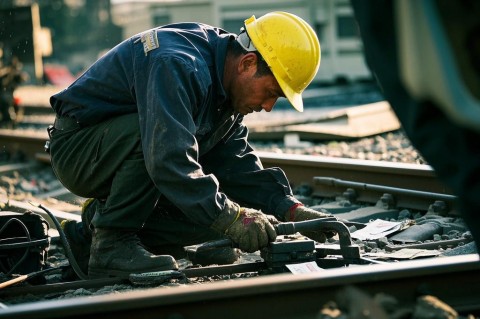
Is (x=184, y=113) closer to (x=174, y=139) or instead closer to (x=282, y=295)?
(x=174, y=139)

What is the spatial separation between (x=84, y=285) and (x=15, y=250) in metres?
0.53

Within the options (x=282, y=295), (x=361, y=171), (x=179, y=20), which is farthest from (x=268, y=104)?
(x=179, y=20)

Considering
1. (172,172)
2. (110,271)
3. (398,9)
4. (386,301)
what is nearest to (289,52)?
(172,172)

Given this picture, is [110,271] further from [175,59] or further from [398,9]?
[398,9]

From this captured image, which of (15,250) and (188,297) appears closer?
(188,297)

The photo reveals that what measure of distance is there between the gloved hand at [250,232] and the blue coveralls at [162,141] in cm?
8

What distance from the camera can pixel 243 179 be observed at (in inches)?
206

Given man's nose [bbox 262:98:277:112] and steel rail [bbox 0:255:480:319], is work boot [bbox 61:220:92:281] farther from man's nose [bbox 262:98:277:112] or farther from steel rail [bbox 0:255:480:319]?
steel rail [bbox 0:255:480:319]

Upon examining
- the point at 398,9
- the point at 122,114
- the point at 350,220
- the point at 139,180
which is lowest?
the point at 350,220

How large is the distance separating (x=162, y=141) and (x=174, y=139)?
0.20 feet

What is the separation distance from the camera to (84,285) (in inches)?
169

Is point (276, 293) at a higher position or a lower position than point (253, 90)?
lower

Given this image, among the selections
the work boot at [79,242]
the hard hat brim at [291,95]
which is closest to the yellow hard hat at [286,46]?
the hard hat brim at [291,95]

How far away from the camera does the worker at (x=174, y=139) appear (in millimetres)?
4223
